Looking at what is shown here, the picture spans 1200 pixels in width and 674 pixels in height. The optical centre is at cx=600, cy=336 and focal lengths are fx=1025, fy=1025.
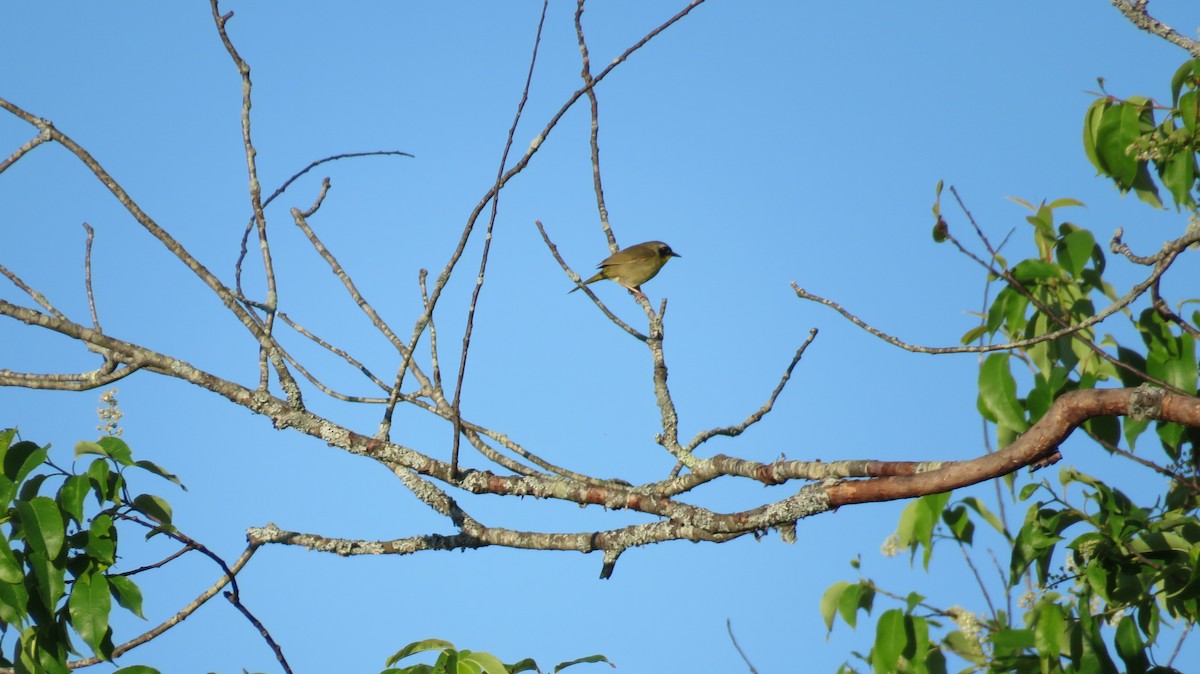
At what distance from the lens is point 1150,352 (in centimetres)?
356

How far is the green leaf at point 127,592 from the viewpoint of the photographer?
316cm

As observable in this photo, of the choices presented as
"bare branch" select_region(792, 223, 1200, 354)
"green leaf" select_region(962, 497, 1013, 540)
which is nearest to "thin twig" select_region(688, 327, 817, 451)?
"bare branch" select_region(792, 223, 1200, 354)

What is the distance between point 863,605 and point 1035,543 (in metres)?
0.73

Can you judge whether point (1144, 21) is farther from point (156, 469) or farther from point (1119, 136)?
point (156, 469)

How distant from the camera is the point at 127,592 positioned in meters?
3.19

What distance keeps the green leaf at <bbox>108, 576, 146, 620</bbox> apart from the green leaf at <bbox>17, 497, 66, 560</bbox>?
0.28 meters

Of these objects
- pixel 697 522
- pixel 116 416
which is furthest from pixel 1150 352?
pixel 116 416

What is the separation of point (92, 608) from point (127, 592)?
0.41 ft

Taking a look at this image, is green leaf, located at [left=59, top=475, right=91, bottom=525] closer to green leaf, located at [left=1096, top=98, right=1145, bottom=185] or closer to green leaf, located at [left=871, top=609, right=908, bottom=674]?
green leaf, located at [left=871, top=609, right=908, bottom=674]

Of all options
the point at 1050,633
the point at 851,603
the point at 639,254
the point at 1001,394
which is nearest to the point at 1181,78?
the point at 1001,394

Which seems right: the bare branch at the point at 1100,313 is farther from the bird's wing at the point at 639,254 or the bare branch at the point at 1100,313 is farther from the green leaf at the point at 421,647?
the bird's wing at the point at 639,254

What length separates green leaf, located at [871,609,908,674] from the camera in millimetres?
3445

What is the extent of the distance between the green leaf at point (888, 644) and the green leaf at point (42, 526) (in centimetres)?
258

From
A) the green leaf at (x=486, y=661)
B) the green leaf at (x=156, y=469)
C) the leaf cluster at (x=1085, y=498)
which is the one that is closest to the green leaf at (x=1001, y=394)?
the leaf cluster at (x=1085, y=498)
